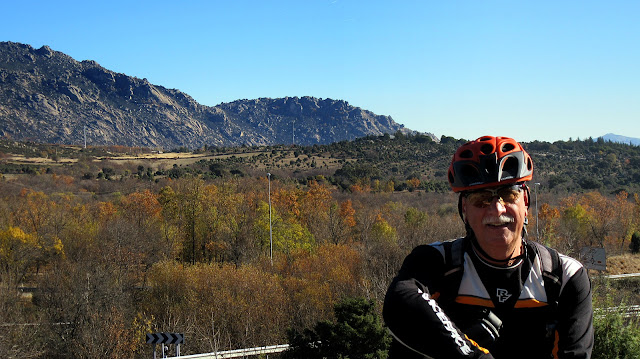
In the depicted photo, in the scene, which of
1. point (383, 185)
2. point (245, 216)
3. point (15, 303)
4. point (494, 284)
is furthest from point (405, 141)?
point (494, 284)

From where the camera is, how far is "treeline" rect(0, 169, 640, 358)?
32.4 m

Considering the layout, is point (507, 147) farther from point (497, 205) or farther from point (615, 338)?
point (615, 338)

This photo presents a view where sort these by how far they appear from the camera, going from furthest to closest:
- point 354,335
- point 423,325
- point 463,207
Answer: point 354,335
point 463,207
point 423,325

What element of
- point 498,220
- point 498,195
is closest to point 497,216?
point 498,220

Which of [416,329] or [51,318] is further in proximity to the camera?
[51,318]

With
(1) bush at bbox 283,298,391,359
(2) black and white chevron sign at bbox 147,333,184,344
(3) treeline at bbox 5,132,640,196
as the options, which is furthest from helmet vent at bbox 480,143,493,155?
(3) treeline at bbox 5,132,640,196

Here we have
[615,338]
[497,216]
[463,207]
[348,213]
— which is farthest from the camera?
[348,213]

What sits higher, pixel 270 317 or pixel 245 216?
pixel 245 216

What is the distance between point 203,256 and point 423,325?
5346 cm

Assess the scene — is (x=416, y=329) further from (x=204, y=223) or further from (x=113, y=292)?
(x=204, y=223)

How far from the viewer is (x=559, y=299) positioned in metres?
2.38

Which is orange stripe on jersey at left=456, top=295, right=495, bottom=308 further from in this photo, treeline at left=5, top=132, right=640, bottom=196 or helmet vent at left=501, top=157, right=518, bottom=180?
treeline at left=5, top=132, right=640, bottom=196

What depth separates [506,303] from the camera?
243 centimetres

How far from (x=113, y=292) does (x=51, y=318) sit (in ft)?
13.8
